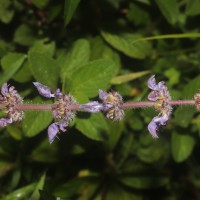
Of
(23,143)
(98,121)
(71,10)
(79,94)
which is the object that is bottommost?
(23,143)

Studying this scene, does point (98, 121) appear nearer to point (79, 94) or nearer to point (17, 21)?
point (79, 94)

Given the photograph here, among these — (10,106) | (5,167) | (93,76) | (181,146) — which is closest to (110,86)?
(93,76)

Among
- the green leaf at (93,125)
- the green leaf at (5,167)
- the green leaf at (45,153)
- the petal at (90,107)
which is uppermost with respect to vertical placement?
the petal at (90,107)

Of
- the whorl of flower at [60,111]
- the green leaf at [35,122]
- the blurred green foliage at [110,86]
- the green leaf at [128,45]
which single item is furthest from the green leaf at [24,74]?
the whorl of flower at [60,111]

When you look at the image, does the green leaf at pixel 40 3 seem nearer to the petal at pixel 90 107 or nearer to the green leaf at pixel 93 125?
the green leaf at pixel 93 125

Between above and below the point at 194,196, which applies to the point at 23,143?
above

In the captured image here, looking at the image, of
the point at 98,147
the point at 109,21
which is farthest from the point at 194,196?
the point at 109,21

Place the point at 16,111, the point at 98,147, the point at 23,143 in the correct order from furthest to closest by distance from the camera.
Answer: the point at 98,147 < the point at 23,143 < the point at 16,111
